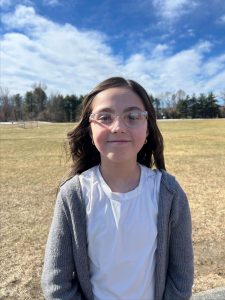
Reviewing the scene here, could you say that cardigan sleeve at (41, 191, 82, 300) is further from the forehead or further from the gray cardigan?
the forehead

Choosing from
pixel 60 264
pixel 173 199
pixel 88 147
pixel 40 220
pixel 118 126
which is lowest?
pixel 40 220

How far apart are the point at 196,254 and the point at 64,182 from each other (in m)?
2.90

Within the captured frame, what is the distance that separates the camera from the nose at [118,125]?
148 centimetres

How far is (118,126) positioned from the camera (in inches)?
58.4

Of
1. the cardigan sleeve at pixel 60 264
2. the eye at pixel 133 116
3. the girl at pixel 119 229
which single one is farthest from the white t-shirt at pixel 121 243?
the eye at pixel 133 116

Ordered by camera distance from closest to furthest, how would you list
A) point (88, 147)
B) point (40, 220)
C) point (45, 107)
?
point (88, 147), point (40, 220), point (45, 107)

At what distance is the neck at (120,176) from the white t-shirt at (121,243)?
62 millimetres

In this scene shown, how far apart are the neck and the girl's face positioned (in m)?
0.05

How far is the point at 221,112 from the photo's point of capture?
8194 cm

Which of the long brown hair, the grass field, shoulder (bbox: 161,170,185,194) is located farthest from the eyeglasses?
the grass field

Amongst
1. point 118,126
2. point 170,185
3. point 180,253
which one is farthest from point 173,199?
point 118,126

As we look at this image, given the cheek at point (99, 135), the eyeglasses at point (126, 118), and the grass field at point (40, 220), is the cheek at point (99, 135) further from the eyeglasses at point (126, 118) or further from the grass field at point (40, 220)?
the grass field at point (40, 220)

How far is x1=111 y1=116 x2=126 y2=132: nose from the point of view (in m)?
1.48

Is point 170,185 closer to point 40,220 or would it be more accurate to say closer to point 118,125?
point 118,125
